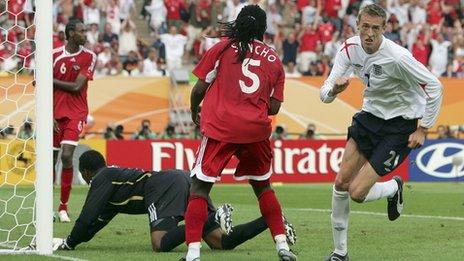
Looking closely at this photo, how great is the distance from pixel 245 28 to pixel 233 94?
0.57 m

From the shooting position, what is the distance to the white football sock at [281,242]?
9.91 m

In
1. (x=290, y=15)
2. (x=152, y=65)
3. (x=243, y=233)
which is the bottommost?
(x=152, y=65)

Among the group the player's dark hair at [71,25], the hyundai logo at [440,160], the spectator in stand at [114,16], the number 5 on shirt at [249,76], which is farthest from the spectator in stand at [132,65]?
the number 5 on shirt at [249,76]

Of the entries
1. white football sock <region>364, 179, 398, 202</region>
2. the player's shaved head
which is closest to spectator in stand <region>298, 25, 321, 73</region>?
the player's shaved head

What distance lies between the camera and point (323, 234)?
43.0 feet

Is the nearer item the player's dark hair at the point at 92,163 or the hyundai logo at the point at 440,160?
the player's dark hair at the point at 92,163

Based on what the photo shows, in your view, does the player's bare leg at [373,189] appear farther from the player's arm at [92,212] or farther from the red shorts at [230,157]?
the player's arm at [92,212]

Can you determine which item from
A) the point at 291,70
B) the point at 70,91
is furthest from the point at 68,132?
the point at 291,70

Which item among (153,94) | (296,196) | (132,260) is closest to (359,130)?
(132,260)

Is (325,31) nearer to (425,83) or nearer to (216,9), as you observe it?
(216,9)

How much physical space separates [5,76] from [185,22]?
8010mm

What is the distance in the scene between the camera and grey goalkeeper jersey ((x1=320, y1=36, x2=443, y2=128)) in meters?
9.94

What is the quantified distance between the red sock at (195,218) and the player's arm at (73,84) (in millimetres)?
5820

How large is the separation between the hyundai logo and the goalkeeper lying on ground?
1620 cm
